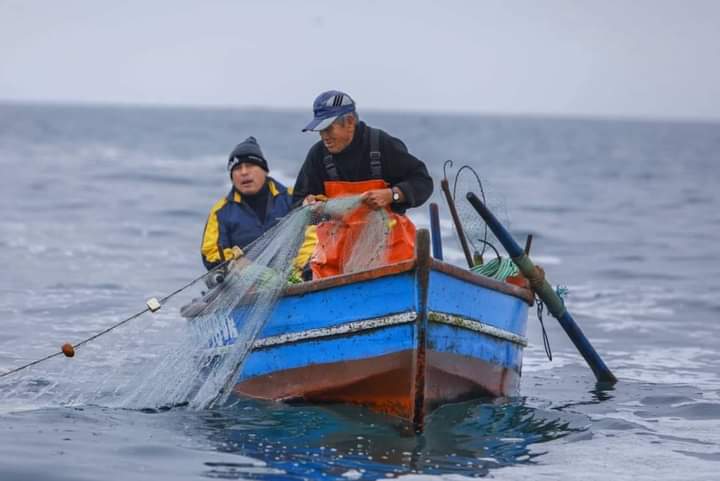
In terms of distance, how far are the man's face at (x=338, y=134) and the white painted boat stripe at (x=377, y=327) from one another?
115 centimetres

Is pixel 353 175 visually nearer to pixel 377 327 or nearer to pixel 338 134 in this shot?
pixel 338 134

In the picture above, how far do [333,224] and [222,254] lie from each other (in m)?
1.13

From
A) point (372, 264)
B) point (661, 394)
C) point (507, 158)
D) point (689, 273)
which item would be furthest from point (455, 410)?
point (507, 158)

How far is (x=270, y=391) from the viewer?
833 cm

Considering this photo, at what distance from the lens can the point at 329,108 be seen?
7.81 m

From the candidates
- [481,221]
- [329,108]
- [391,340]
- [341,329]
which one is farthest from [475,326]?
[329,108]

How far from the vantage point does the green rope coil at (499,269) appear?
9.03 meters

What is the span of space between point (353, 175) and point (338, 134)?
12.5 inches

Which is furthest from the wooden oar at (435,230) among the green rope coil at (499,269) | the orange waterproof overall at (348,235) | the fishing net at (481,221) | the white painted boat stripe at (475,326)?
the orange waterproof overall at (348,235)

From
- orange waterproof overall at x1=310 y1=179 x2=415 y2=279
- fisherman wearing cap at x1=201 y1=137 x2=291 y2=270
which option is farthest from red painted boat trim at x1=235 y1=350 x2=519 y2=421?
fisherman wearing cap at x1=201 y1=137 x2=291 y2=270

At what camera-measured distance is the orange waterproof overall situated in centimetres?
796

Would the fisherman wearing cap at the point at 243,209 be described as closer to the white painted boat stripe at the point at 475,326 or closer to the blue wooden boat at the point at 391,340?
the blue wooden boat at the point at 391,340

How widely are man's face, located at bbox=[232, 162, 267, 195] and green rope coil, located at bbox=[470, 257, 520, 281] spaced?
171 centimetres

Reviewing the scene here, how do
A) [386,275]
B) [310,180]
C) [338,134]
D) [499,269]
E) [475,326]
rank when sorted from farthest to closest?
[499,269], [310,180], [475,326], [338,134], [386,275]
